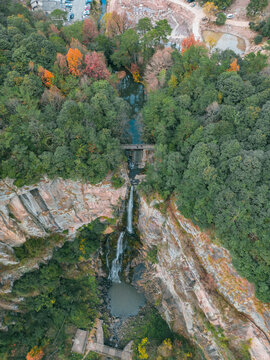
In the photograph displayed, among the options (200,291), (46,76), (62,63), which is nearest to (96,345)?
(200,291)

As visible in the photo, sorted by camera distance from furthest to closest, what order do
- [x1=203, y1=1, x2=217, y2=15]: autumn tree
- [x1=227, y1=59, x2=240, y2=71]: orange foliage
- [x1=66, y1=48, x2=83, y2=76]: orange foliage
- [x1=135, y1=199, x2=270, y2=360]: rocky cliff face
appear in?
[x1=203, y1=1, x2=217, y2=15]: autumn tree, [x1=66, y1=48, x2=83, y2=76]: orange foliage, [x1=227, y1=59, x2=240, y2=71]: orange foliage, [x1=135, y1=199, x2=270, y2=360]: rocky cliff face

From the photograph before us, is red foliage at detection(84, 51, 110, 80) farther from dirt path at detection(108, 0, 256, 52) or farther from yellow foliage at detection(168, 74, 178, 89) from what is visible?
dirt path at detection(108, 0, 256, 52)

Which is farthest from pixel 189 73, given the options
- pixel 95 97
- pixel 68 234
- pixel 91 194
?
pixel 68 234

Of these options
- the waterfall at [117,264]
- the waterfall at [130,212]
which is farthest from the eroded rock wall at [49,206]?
the waterfall at [117,264]

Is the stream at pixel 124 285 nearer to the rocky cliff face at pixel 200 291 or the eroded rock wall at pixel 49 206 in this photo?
the rocky cliff face at pixel 200 291

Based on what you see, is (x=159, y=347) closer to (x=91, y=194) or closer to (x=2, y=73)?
(x=91, y=194)

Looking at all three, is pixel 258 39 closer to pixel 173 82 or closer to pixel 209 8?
pixel 209 8

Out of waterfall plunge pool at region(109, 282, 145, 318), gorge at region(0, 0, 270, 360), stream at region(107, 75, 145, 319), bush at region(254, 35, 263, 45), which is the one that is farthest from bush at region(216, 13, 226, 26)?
waterfall plunge pool at region(109, 282, 145, 318)
